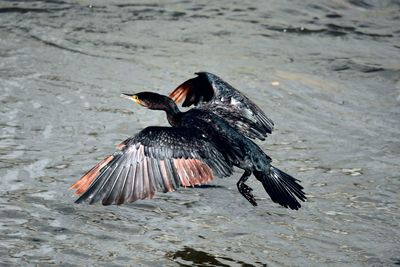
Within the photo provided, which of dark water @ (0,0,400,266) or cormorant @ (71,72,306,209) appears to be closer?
cormorant @ (71,72,306,209)

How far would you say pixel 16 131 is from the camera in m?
8.02

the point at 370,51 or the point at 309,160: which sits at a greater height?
the point at 370,51

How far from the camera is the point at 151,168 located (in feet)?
19.8

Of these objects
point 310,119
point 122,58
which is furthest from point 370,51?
point 122,58

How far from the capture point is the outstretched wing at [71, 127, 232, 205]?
19.2 feet

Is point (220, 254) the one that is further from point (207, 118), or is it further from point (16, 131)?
point (16, 131)

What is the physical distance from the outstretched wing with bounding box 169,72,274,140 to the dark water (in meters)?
0.50

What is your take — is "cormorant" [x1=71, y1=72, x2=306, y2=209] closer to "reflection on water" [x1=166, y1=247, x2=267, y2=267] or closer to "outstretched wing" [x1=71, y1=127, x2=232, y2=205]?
"outstretched wing" [x1=71, y1=127, x2=232, y2=205]

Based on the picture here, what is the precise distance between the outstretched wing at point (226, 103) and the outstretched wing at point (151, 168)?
1024 mm

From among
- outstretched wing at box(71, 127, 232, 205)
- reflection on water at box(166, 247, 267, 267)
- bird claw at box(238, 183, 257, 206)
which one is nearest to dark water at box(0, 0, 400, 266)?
reflection on water at box(166, 247, 267, 267)

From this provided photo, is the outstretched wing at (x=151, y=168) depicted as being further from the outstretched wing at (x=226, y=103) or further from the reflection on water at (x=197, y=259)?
the outstretched wing at (x=226, y=103)

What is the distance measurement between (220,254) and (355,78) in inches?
189

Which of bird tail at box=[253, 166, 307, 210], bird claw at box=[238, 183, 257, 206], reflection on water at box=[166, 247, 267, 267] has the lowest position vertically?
reflection on water at box=[166, 247, 267, 267]

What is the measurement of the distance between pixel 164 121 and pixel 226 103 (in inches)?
47.4
